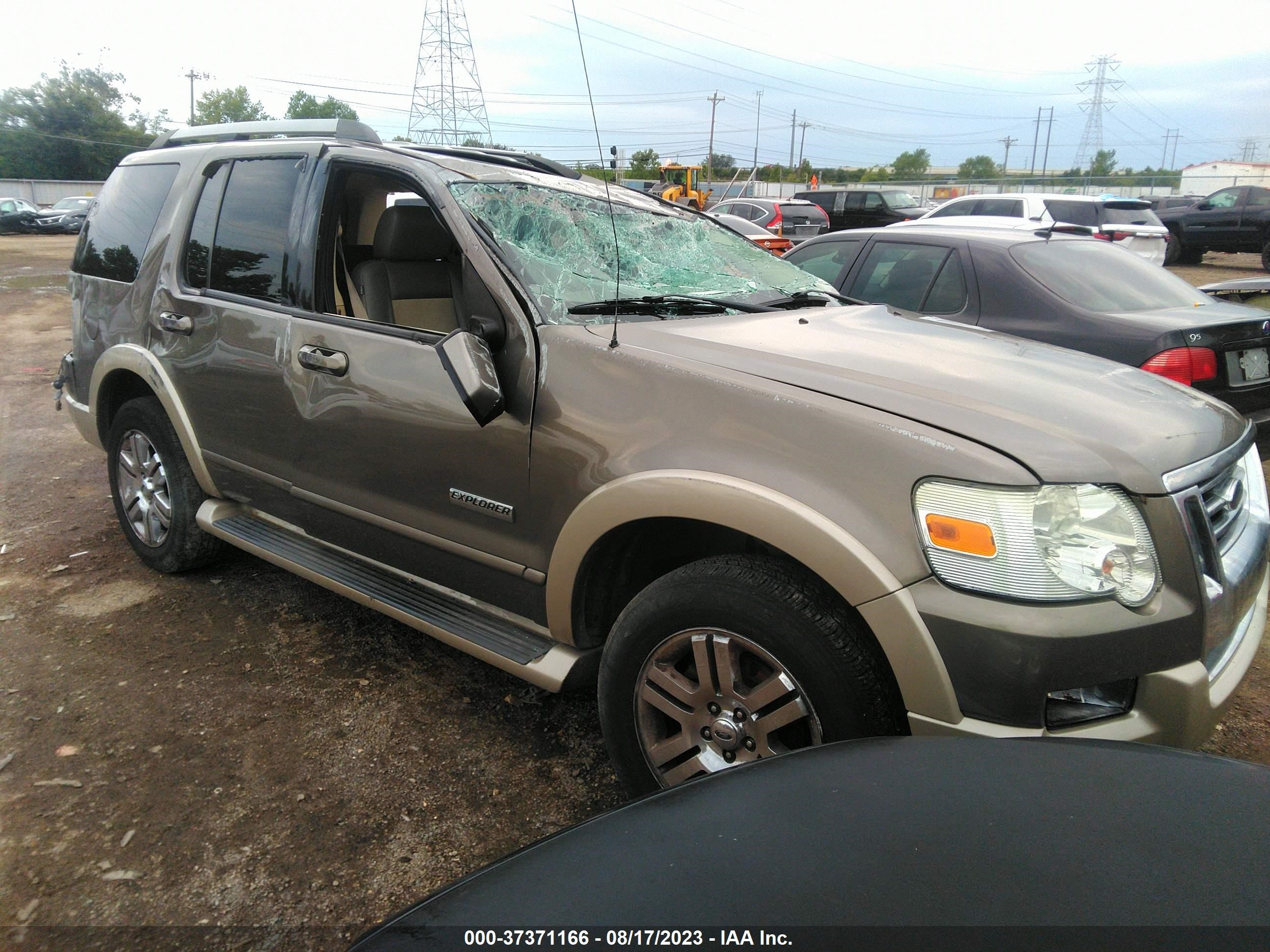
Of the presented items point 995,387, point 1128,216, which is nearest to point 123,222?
point 995,387

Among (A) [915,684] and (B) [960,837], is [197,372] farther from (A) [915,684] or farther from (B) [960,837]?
(B) [960,837]

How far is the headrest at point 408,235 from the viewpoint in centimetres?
322

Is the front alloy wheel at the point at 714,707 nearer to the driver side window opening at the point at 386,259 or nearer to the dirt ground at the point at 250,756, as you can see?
the dirt ground at the point at 250,756

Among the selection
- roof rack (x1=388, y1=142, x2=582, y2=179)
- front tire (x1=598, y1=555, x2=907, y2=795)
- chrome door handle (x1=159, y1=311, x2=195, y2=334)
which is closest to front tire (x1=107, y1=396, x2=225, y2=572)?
chrome door handle (x1=159, y1=311, x2=195, y2=334)

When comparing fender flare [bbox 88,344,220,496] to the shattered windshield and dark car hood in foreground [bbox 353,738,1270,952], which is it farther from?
dark car hood in foreground [bbox 353,738,1270,952]

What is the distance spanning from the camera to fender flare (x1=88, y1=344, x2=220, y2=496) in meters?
3.71

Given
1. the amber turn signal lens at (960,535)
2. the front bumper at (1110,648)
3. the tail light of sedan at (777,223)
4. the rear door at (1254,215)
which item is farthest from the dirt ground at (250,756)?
the rear door at (1254,215)

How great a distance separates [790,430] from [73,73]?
76855 mm

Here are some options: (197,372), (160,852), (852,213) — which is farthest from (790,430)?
(852,213)

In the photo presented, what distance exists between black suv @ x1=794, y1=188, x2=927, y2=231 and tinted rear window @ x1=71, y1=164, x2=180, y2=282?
65.1ft

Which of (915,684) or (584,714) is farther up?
(915,684)

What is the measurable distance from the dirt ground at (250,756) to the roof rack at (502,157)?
6.19 feet

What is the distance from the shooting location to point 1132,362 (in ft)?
14.6

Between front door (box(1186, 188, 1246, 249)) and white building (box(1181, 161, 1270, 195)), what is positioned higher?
white building (box(1181, 161, 1270, 195))
